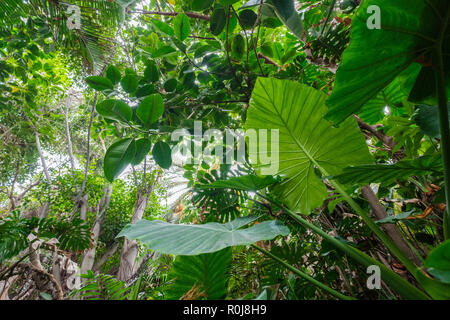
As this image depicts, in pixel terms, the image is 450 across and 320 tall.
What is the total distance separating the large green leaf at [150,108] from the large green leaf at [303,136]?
27 cm

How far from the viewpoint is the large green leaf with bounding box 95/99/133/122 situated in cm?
54

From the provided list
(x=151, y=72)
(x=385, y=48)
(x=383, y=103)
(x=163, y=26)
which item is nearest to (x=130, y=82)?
(x=151, y=72)

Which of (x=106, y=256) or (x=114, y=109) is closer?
(x=114, y=109)

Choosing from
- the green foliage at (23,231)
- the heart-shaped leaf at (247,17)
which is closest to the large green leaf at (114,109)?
the heart-shaped leaf at (247,17)

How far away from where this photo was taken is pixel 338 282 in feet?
2.31

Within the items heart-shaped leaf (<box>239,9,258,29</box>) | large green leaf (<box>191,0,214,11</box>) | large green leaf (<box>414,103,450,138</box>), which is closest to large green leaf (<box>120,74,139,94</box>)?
large green leaf (<box>191,0,214,11</box>)

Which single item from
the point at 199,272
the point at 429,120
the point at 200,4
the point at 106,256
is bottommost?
the point at 106,256

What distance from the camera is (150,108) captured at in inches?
22.9

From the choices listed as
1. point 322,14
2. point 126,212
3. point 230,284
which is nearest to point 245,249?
point 230,284

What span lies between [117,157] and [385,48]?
66 centimetres

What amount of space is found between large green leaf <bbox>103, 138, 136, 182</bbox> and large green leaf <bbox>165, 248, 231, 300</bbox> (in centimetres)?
32

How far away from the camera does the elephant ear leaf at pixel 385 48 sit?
26 centimetres

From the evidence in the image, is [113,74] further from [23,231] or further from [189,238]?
[23,231]

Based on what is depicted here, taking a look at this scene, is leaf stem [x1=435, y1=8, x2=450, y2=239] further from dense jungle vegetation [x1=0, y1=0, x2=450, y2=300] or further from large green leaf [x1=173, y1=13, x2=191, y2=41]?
large green leaf [x1=173, y1=13, x2=191, y2=41]
